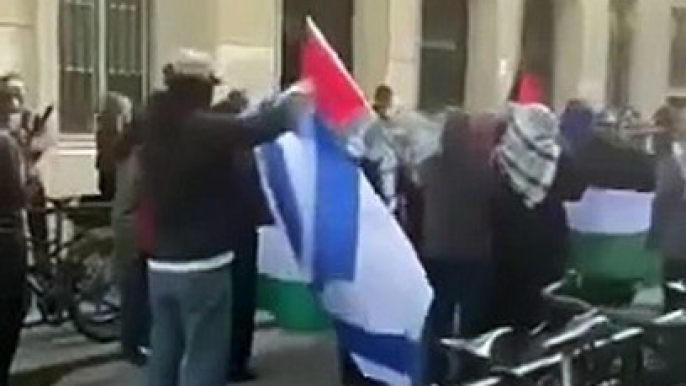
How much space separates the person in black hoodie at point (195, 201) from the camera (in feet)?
25.7

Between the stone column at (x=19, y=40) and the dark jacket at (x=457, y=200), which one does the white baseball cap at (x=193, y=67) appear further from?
the stone column at (x=19, y=40)

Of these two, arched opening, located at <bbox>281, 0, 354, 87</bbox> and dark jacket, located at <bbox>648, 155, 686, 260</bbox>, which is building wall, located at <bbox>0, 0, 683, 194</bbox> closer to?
arched opening, located at <bbox>281, 0, 354, 87</bbox>

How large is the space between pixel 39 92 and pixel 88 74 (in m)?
1.18

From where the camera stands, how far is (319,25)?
19812mm

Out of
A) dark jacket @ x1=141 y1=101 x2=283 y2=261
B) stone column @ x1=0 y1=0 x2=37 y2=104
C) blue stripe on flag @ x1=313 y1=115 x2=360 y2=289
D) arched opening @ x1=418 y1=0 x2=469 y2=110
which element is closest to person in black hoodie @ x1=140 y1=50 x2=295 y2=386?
dark jacket @ x1=141 y1=101 x2=283 y2=261

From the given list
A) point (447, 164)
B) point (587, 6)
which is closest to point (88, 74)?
point (447, 164)

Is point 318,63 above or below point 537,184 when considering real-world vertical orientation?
above

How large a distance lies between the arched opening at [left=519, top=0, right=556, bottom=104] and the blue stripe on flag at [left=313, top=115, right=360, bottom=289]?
15764 millimetres

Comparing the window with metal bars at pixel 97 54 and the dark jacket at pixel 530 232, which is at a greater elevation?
the window with metal bars at pixel 97 54

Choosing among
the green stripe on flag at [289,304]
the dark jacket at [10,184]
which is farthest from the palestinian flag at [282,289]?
the dark jacket at [10,184]

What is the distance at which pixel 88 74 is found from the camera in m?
17.1

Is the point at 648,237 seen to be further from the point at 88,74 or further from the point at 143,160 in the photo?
the point at 88,74

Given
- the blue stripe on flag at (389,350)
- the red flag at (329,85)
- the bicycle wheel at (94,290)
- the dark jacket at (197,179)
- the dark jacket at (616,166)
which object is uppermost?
the red flag at (329,85)

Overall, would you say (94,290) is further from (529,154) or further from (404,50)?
(404,50)
